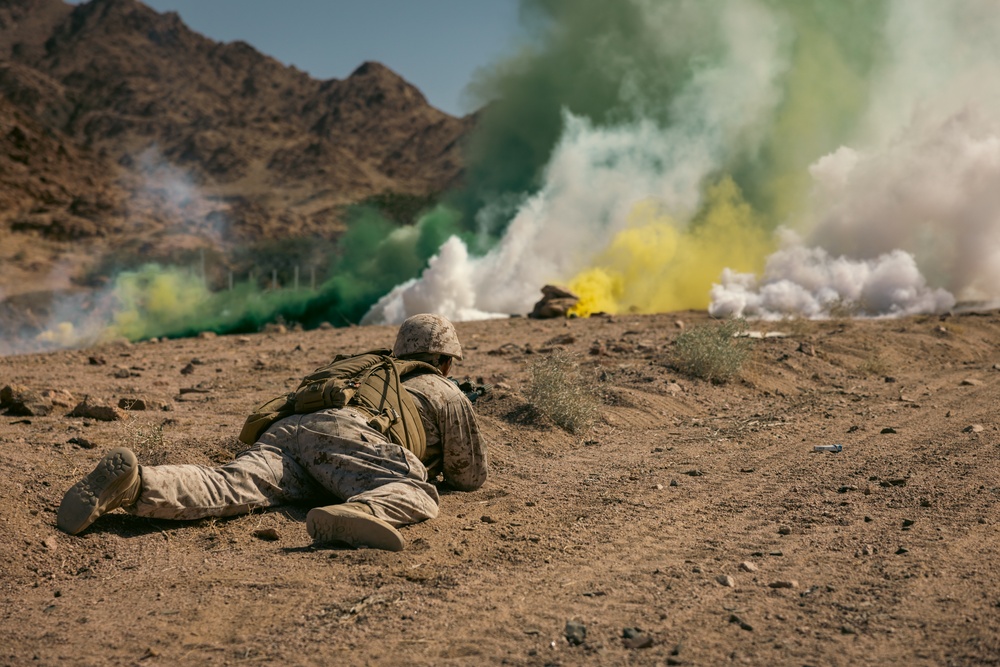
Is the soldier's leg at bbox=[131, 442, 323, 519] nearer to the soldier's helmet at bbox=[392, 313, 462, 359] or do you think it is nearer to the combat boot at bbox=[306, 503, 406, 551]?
the combat boot at bbox=[306, 503, 406, 551]

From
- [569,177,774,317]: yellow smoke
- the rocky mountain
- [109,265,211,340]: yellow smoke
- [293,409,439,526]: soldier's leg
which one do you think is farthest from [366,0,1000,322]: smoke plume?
the rocky mountain

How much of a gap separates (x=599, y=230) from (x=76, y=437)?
20124 mm

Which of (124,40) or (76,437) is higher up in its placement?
(124,40)

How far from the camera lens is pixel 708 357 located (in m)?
10.8

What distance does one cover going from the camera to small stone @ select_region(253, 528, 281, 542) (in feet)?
16.8

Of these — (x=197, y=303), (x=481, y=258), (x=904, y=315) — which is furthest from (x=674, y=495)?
(x=197, y=303)

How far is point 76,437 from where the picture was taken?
6984mm

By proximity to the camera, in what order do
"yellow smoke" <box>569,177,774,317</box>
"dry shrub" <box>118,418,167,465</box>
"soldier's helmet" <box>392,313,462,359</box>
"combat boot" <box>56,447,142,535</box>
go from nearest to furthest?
Answer: "combat boot" <box>56,447,142,535</box>, "soldier's helmet" <box>392,313,462,359</box>, "dry shrub" <box>118,418,167,465</box>, "yellow smoke" <box>569,177,774,317</box>

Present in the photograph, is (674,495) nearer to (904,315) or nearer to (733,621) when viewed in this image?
(733,621)

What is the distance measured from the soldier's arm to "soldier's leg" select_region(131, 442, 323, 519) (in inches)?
31.3

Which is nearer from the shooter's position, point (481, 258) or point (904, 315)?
point (904, 315)

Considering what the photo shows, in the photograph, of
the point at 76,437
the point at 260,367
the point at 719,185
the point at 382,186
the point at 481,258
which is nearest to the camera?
the point at 76,437

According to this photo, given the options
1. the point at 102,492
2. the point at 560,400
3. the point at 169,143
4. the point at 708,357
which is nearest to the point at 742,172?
the point at 708,357

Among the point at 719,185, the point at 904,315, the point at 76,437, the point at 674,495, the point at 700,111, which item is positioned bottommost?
the point at 76,437
